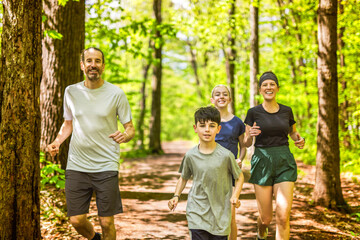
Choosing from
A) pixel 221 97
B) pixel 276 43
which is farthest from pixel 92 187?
pixel 276 43

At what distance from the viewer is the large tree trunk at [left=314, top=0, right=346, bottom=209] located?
7.34 metres

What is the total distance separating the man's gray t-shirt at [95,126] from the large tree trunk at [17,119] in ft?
1.63

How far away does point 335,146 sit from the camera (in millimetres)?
7371

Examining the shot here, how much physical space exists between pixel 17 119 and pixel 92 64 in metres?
1.01

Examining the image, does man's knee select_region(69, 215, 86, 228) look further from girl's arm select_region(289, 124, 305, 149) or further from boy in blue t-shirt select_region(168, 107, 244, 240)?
girl's arm select_region(289, 124, 305, 149)

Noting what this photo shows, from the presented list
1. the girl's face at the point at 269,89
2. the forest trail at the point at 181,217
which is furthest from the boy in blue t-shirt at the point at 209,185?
the forest trail at the point at 181,217

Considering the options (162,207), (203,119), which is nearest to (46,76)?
(162,207)

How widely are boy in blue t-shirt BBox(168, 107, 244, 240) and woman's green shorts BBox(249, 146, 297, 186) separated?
3.22ft

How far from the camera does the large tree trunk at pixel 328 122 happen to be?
7.34 meters

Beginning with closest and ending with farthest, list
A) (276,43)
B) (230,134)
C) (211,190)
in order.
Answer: (211,190) < (230,134) < (276,43)

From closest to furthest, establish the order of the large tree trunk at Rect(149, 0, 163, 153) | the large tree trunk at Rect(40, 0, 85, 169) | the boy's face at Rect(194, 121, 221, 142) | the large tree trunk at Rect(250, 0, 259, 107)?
the boy's face at Rect(194, 121, 221, 142)
the large tree trunk at Rect(40, 0, 85, 169)
the large tree trunk at Rect(250, 0, 259, 107)
the large tree trunk at Rect(149, 0, 163, 153)

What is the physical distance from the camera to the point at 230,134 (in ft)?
16.6

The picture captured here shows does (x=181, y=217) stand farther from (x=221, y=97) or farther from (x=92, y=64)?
(x=92, y=64)

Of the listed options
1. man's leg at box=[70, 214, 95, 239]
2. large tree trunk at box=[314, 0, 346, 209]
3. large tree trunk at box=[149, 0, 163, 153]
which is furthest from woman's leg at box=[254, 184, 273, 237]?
large tree trunk at box=[149, 0, 163, 153]
